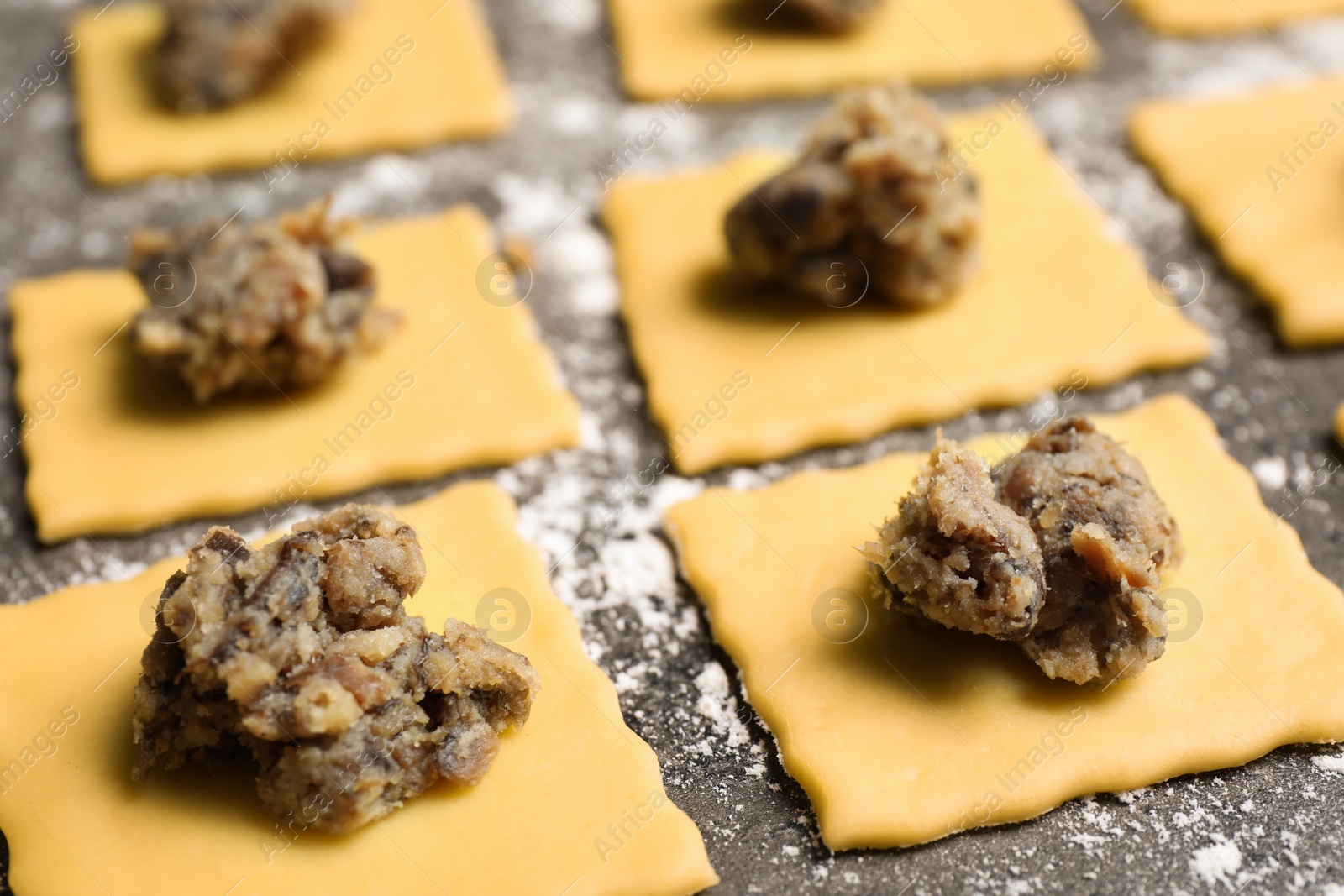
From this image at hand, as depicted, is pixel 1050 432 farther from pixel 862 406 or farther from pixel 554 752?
pixel 554 752

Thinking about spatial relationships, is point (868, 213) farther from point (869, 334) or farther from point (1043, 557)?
point (1043, 557)

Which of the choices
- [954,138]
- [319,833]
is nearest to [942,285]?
[954,138]

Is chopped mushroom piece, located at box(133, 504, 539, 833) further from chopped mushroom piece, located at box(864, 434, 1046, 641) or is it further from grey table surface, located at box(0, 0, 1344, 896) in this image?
chopped mushroom piece, located at box(864, 434, 1046, 641)

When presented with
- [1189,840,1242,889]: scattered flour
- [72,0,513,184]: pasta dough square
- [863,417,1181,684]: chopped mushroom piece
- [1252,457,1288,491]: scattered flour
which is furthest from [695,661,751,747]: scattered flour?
[72,0,513,184]: pasta dough square

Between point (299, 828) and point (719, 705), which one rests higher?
point (299, 828)

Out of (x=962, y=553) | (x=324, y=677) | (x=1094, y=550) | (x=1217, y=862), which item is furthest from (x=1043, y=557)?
(x=324, y=677)
